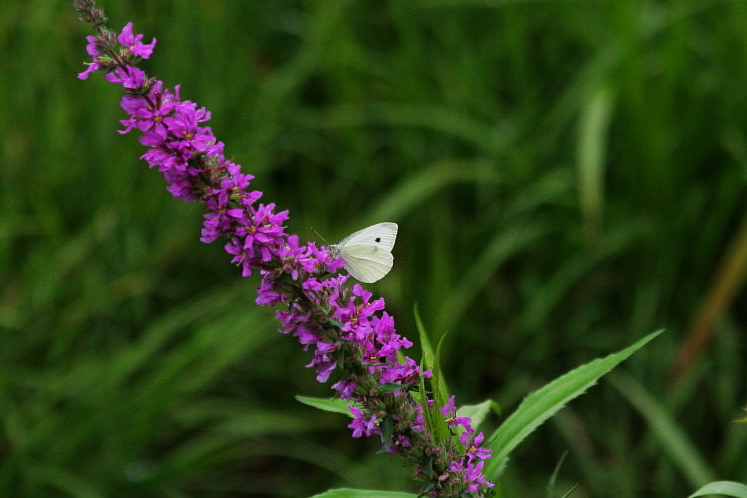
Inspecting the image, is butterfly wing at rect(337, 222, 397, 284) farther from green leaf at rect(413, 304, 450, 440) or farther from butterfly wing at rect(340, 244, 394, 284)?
green leaf at rect(413, 304, 450, 440)

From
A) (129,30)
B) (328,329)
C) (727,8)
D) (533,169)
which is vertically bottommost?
(328,329)

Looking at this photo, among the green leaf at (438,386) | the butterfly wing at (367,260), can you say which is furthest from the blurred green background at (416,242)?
the green leaf at (438,386)

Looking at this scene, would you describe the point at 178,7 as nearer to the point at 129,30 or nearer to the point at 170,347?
the point at 170,347

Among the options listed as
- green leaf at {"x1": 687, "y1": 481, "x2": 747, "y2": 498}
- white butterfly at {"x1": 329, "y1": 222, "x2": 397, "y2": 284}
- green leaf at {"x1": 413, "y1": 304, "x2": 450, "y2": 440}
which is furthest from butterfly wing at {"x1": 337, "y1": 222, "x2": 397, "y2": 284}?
green leaf at {"x1": 687, "y1": 481, "x2": 747, "y2": 498}

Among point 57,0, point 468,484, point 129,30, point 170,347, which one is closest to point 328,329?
point 468,484

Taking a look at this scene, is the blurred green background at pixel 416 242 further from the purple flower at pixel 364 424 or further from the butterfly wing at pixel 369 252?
the purple flower at pixel 364 424
